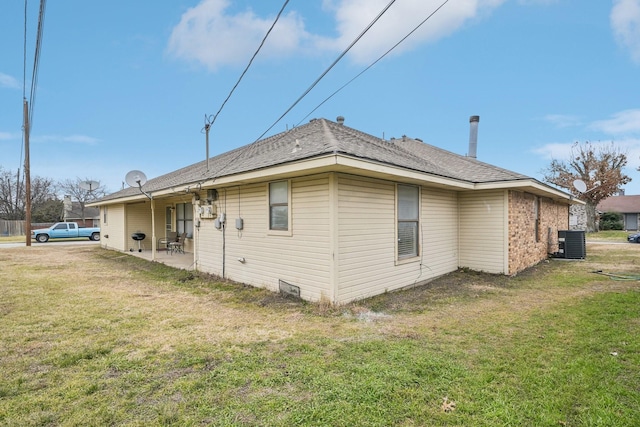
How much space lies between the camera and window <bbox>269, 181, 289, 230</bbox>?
249 inches

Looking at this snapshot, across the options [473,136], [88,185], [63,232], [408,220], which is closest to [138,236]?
[88,185]

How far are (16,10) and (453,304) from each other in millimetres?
10420

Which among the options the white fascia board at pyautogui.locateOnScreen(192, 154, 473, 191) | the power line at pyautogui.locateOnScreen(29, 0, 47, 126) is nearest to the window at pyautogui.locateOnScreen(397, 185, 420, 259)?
the white fascia board at pyautogui.locateOnScreen(192, 154, 473, 191)

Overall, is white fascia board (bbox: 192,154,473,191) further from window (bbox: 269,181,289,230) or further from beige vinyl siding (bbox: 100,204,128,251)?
beige vinyl siding (bbox: 100,204,128,251)

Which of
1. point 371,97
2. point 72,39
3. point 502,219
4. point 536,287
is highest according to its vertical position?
point 72,39

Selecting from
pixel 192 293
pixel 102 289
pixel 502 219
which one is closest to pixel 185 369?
pixel 192 293

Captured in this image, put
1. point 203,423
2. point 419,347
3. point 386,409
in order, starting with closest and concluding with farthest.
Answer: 1. point 203,423
2. point 386,409
3. point 419,347

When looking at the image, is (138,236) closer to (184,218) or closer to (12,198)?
(184,218)

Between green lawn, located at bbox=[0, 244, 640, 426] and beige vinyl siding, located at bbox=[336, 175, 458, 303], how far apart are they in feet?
1.32

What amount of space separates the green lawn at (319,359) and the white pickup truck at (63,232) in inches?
780

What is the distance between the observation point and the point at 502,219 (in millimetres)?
8234

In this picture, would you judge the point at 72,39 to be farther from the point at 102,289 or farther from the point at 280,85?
the point at 102,289

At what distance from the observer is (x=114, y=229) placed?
15938 mm

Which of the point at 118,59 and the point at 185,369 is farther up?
the point at 118,59
